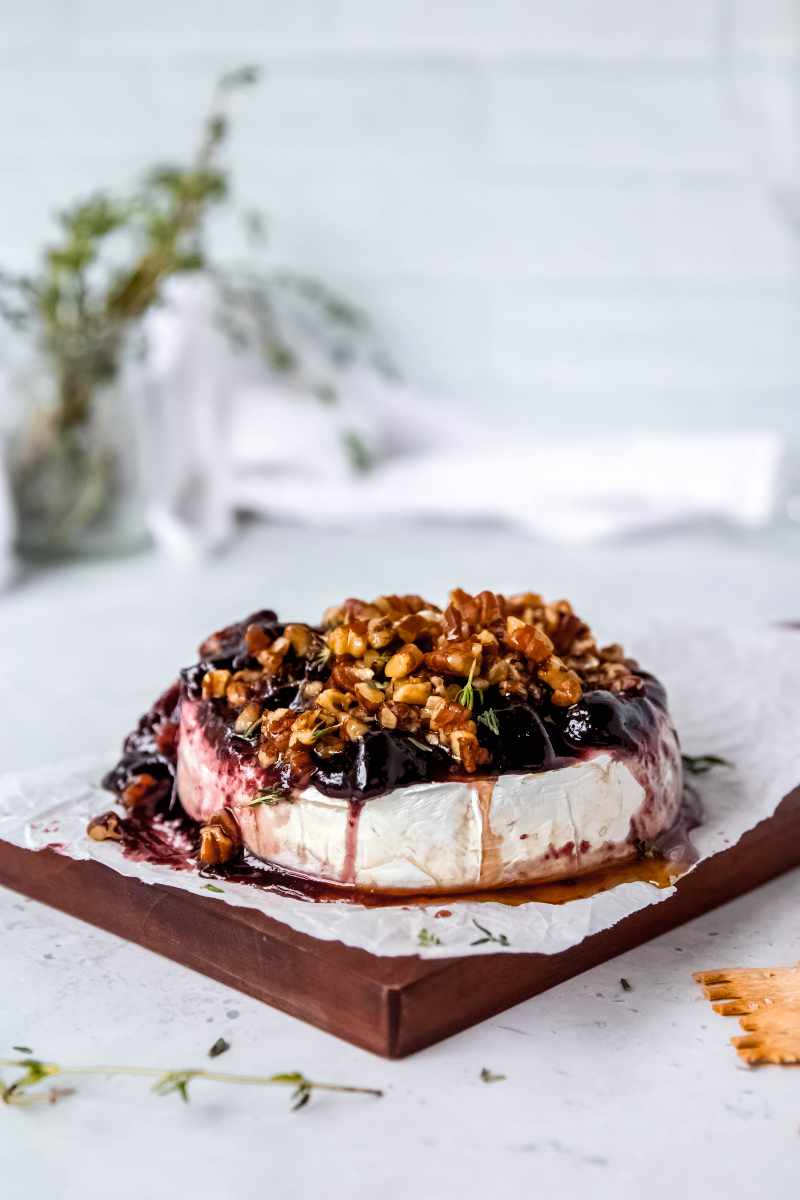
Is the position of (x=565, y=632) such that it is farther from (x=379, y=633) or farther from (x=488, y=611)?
(x=379, y=633)

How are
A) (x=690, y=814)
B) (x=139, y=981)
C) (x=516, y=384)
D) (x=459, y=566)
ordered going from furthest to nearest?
(x=516, y=384)
(x=459, y=566)
(x=690, y=814)
(x=139, y=981)

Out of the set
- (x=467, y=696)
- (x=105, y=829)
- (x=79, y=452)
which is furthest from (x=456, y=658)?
(x=79, y=452)

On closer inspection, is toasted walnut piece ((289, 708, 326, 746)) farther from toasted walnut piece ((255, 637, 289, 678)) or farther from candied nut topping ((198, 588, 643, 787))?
toasted walnut piece ((255, 637, 289, 678))

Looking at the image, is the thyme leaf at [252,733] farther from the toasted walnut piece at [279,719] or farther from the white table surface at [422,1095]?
the white table surface at [422,1095]

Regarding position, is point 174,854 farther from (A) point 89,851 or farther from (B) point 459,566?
(B) point 459,566

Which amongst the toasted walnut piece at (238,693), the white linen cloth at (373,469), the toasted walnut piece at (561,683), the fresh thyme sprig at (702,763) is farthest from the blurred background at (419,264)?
the toasted walnut piece at (561,683)

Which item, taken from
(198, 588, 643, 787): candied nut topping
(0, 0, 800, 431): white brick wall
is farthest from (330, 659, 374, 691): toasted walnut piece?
(0, 0, 800, 431): white brick wall

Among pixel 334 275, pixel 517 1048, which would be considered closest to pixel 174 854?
pixel 517 1048

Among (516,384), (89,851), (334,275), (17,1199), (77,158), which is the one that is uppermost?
(77,158)
